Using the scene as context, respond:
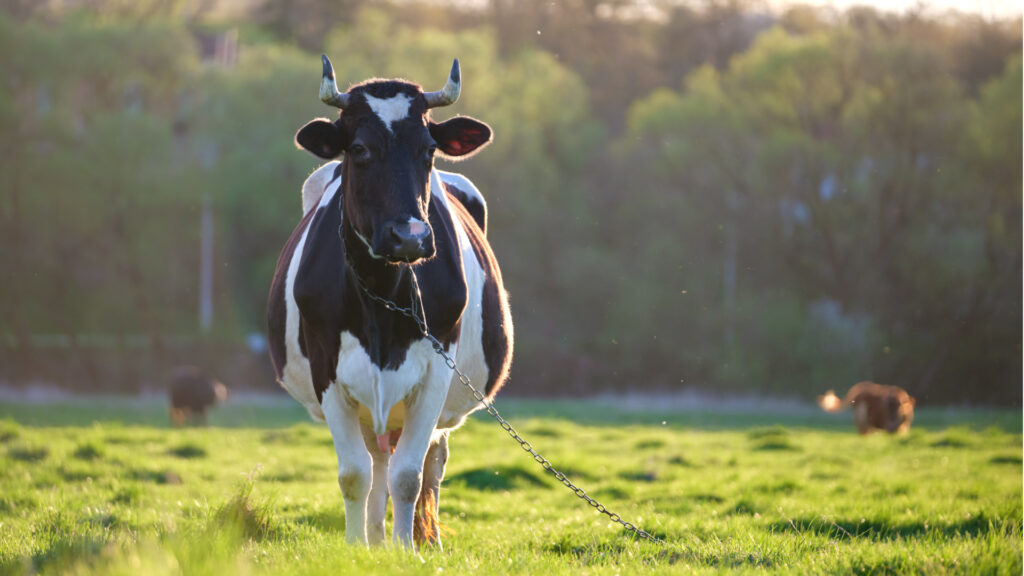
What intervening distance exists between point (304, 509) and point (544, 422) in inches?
475

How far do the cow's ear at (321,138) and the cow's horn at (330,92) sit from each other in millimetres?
127

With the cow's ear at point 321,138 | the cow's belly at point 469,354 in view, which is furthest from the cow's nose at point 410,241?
the cow's belly at point 469,354

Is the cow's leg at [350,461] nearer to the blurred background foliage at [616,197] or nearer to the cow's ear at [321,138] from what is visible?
the cow's ear at [321,138]

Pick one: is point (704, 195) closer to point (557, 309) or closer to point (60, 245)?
point (557, 309)

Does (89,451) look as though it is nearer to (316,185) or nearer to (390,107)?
(316,185)

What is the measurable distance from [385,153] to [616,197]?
108 feet

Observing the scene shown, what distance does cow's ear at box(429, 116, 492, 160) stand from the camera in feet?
20.2

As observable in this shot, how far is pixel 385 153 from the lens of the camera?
547cm

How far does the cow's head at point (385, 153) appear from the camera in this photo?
5.16m

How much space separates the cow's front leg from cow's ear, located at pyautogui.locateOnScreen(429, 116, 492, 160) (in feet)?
4.17

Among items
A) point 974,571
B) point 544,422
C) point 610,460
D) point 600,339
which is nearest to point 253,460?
point 610,460


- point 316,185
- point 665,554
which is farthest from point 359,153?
point 665,554

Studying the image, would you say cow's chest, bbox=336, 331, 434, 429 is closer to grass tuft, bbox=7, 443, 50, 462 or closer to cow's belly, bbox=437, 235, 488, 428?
cow's belly, bbox=437, 235, 488, 428

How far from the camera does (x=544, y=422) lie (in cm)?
1950
